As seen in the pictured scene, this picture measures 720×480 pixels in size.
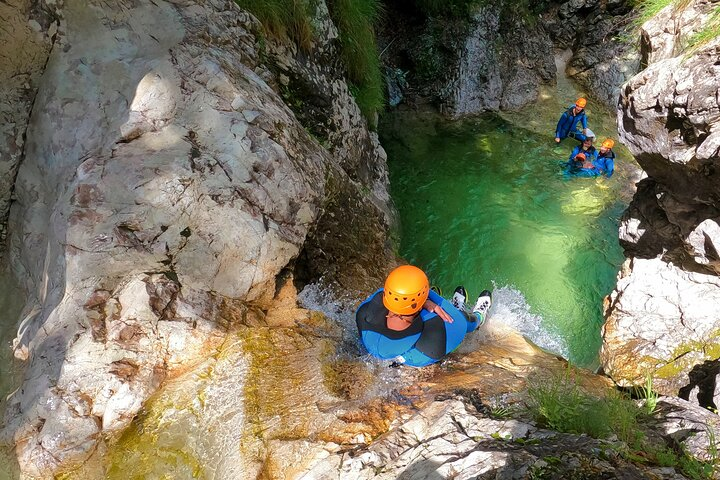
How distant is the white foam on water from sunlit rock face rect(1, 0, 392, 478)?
271 cm

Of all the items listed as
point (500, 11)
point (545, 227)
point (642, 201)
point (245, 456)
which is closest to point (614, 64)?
point (500, 11)

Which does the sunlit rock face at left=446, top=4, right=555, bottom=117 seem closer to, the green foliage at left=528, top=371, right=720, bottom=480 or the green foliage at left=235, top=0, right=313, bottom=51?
the green foliage at left=235, top=0, right=313, bottom=51

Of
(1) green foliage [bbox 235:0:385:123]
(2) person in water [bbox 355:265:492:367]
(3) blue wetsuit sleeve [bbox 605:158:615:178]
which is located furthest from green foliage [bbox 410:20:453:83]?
(2) person in water [bbox 355:265:492:367]

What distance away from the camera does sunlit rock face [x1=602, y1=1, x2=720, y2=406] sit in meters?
3.54

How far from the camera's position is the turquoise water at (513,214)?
20.4 feet

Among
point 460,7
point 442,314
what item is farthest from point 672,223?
point 460,7

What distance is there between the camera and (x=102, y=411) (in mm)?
3160

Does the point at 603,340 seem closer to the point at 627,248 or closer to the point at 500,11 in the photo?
the point at 627,248

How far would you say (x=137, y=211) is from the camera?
12.2ft

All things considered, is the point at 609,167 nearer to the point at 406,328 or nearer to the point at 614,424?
the point at 406,328

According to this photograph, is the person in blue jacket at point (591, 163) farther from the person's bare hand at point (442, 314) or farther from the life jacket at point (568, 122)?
the person's bare hand at point (442, 314)

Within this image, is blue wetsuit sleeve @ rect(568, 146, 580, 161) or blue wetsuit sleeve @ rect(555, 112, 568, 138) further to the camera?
blue wetsuit sleeve @ rect(555, 112, 568, 138)

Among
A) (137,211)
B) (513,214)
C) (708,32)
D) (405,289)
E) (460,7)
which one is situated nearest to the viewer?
(405,289)

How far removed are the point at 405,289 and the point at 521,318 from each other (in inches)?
123
